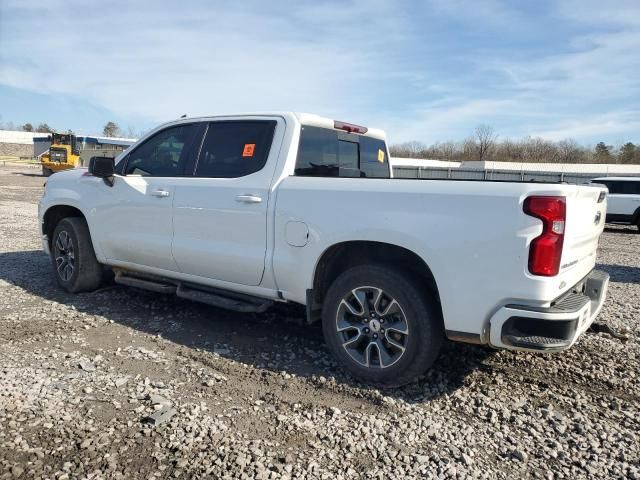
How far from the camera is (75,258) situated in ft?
18.2

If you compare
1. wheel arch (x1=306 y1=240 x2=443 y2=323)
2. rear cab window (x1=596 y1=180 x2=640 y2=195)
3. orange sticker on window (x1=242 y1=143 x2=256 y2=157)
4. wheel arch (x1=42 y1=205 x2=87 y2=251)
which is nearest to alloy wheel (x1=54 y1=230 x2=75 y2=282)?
wheel arch (x1=42 y1=205 x2=87 y2=251)

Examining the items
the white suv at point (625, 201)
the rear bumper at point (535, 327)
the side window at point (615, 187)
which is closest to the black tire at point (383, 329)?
the rear bumper at point (535, 327)

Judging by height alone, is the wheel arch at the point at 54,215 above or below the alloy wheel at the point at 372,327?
above

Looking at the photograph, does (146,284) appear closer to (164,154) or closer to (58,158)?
(164,154)

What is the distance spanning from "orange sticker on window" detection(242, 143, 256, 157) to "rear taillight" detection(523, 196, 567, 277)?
91.2 inches

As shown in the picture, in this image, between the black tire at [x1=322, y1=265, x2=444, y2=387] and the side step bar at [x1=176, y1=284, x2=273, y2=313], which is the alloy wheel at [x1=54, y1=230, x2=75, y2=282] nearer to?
the side step bar at [x1=176, y1=284, x2=273, y2=313]

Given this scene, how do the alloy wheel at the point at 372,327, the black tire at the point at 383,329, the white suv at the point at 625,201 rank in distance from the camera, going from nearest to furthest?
the black tire at the point at 383,329 < the alloy wheel at the point at 372,327 < the white suv at the point at 625,201

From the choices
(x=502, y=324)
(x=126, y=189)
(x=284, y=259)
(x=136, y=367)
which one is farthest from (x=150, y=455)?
(x=126, y=189)

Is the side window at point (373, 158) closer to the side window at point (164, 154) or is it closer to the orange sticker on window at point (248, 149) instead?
the orange sticker on window at point (248, 149)

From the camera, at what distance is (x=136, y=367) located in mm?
3844

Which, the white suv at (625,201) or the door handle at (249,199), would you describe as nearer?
the door handle at (249,199)

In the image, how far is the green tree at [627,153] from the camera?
6744cm

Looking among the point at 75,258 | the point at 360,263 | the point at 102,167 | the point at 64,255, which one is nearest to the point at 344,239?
the point at 360,263

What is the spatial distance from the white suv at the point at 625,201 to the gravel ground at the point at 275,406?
498 inches
